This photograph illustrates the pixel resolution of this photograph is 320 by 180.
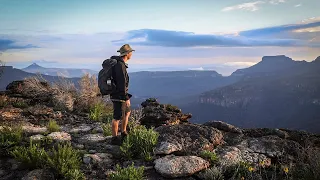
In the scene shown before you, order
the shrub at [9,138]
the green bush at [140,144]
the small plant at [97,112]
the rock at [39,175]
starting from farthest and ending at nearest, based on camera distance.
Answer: the small plant at [97,112]
the green bush at [140,144]
the shrub at [9,138]
the rock at [39,175]

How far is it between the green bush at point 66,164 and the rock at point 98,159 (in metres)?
0.29

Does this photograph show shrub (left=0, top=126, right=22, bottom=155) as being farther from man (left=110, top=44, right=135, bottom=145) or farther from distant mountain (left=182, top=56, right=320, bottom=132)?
distant mountain (left=182, top=56, right=320, bottom=132)

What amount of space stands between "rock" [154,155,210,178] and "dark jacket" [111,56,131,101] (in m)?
2.00

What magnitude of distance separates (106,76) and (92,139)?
203cm

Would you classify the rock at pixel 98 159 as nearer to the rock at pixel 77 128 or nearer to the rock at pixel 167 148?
the rock at pixel 167 148

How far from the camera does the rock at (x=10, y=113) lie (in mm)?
11089

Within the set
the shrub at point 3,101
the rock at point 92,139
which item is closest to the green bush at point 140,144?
the rock at point 92,139

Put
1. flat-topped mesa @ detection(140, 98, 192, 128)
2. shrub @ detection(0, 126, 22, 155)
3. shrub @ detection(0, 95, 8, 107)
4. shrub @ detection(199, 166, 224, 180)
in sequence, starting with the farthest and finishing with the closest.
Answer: shrub @ detection(0, 95, 8, 107)
flat-topped mesa @ detection(140, 98, 192, 128)
shrub @ detection(0, 126, 22, 155)
shrub @ detection(199, 166, 224, 180)

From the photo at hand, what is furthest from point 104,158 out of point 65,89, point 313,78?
point 313,78

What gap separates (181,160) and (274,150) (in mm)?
2990

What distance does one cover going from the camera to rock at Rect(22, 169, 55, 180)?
19.7ft

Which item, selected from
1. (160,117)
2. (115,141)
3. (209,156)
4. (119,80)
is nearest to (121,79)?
(119,80)

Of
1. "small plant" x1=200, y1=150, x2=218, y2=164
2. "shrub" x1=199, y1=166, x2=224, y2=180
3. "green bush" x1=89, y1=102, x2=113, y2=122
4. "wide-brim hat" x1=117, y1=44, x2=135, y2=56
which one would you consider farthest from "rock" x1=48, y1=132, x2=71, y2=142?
"shrub" x1=199, y1=166, x2=224, y2=180

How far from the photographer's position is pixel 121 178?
19.3 ft
